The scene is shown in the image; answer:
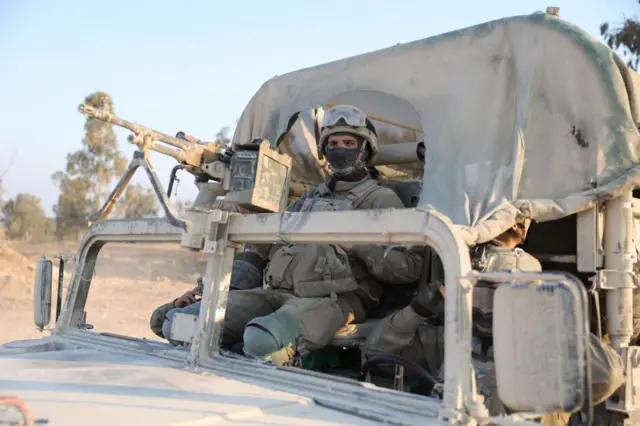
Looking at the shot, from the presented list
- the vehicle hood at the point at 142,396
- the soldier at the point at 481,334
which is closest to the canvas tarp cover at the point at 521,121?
the soldier at the point at 481,334

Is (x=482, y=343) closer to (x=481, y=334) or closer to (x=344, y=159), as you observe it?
(x=481, y=334)

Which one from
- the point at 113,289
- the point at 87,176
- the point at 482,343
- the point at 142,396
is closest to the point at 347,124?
the point at 482,343

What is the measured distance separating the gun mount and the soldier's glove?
740 mm

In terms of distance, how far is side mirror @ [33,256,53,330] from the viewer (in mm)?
3070

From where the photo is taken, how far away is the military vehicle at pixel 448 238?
156 centimetres

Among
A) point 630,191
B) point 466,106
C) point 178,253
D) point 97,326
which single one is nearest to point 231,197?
point 466,106

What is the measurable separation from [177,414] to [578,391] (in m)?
0.98

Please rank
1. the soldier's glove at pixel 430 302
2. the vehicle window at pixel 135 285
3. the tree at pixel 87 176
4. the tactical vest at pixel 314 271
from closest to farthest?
the soldier's glove at pixel 430 302, the tactical vest at pixel 314 271, the vehicle window at pixel 135 285, the tree at pixel 87 176

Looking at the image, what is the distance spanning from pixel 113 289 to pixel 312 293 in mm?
14343

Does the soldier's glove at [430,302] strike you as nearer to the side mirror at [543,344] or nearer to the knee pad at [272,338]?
the knee pad at [272,338]

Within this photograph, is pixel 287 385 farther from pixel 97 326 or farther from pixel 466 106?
pixel 97 326

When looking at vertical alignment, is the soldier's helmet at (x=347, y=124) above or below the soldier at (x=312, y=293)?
above

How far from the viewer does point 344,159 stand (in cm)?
350

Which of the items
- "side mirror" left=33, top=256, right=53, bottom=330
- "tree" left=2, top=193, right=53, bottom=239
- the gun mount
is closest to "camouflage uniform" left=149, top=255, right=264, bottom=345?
"side mirror" left=33, top=256, right=53, bottom=330
